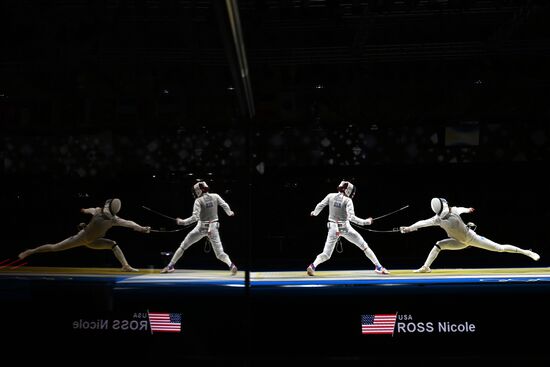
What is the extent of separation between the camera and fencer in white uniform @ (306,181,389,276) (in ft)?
13.8

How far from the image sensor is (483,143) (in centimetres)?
388

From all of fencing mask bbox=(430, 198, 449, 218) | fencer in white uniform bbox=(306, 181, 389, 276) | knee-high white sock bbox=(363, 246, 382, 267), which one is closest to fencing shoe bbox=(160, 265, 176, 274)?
fencer in white uniform bbox=(306, 181, 389, 276)

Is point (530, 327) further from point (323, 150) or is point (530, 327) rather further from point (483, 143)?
point (323, 150)

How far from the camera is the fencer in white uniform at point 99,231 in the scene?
4117 mm

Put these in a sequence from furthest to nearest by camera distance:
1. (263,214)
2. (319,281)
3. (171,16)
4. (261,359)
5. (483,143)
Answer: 1. (263,214)
2. (483,143)
3. (319,281)
4. (261,359)
5. (171,16)

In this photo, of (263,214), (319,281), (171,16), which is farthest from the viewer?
(263,214)

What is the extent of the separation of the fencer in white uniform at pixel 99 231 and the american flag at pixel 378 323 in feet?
6.79

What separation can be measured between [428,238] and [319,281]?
1.33 m

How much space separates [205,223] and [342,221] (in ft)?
4.17

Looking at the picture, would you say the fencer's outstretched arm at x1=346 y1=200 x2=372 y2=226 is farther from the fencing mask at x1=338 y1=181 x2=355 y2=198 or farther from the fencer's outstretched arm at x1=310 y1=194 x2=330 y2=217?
the fencer's outstretched arm at x1=310 y1=194 x2=330 y2=217

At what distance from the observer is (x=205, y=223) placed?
4.20 metres

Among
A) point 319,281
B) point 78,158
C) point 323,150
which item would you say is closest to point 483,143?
point 323,150

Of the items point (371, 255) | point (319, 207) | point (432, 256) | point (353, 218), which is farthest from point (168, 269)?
point (432, 256)

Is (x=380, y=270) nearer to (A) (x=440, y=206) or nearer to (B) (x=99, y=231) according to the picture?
(A) (x=440, y=206)
